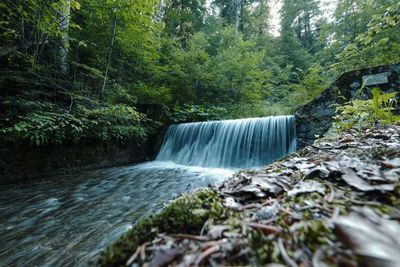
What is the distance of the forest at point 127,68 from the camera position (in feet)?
15.9

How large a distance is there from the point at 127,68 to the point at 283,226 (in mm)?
9760

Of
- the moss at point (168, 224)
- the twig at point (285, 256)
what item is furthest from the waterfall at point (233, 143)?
the twig at point (285, 256)

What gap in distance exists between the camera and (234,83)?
11.1m

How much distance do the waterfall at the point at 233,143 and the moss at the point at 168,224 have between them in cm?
527

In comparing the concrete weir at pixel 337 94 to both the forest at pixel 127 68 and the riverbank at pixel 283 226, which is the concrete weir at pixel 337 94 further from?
the riverbank at pixel 283 226

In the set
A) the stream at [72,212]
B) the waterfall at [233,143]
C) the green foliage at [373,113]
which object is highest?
the green foliage at [373,113]

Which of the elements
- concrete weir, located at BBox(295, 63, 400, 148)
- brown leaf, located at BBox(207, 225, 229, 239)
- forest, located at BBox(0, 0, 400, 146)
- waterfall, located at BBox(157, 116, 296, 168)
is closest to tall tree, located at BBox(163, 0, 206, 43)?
forest, located at BBox(0, 0, 400, 146)

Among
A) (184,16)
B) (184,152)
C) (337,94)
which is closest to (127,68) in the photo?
(184,152)

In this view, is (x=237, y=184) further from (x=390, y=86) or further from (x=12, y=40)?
(x=12, y=40)

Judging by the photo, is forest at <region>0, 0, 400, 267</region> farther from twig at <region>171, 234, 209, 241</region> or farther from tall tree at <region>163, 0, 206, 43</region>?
tall tree at <region>163, 0, 206, 43</region>

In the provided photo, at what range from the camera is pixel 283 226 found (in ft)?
2.30

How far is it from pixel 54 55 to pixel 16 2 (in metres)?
1.42

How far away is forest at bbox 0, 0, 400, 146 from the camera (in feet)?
15.9

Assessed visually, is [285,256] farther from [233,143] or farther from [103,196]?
[233,143]
